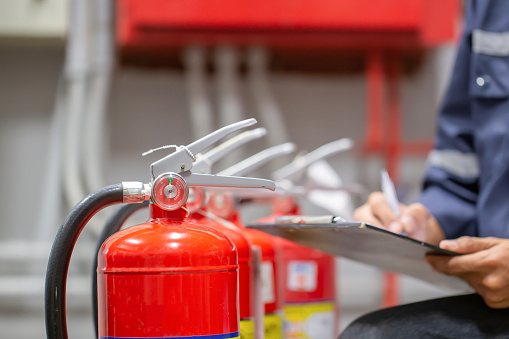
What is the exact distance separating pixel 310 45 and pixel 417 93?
465mm

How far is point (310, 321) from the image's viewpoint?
1309mm

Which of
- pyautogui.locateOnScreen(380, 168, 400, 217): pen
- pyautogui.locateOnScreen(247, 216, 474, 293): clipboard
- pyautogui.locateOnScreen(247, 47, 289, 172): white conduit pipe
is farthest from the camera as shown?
pyautogui.locateOnScreen(247, 47, 289, 172): white conduit pipe

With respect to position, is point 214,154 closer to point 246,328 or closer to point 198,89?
point 246,328

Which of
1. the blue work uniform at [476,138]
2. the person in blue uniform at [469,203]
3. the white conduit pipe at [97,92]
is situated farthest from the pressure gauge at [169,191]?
the white conduit pipe at [97,92]

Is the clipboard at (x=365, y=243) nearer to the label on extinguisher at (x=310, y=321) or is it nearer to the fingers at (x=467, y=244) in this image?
the fingers at (x=467, y=244)

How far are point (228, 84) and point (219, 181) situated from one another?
4.27 feet

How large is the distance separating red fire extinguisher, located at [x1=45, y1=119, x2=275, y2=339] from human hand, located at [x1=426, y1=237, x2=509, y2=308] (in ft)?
0.99

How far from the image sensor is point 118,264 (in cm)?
58

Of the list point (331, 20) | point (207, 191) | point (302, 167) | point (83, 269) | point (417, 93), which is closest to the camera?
point (207, 191)

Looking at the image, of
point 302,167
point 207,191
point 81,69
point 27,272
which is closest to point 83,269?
point 27,272

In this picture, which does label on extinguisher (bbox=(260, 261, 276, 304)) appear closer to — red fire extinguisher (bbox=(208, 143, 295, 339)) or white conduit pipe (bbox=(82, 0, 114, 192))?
red fire extinguisher (bbox=(208, 143, 295, 339))

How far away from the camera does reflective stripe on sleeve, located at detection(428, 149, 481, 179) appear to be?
3.69 feet

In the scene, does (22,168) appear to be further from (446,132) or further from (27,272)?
(446,132)

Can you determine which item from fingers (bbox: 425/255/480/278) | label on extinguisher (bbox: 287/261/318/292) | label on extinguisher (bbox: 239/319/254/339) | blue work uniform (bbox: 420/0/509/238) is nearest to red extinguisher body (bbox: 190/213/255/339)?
label on extinguisher (bbox: 239/319/254/339)
